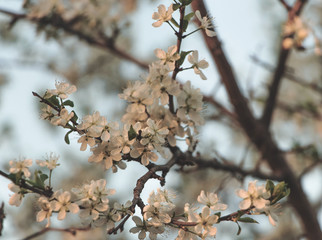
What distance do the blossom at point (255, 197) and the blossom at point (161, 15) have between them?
497 mm

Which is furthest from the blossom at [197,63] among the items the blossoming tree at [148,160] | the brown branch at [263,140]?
the brown branch at [263,140]

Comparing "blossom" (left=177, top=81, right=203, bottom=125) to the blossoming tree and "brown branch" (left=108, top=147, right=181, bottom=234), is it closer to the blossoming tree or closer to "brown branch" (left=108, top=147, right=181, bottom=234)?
the blossoming tree

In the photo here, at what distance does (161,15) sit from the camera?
1.06 meters

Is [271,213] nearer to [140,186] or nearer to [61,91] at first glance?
[140,186]

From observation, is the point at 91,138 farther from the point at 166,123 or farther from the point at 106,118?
the point at 166,123

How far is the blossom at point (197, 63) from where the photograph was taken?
107 cm

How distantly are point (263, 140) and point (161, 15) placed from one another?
1.38 meters

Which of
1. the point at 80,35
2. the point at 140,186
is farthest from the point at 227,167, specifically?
the point at 80,35

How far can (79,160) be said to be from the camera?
4.59 m

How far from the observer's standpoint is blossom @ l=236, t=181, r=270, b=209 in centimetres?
89

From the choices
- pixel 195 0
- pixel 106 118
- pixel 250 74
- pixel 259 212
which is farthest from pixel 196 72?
pixel 250 74

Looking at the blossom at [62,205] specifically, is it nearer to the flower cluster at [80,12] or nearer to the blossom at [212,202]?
the blossom at [212,202]

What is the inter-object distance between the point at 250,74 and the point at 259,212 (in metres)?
1.56

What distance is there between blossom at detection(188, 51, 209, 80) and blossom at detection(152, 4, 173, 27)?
0.12m
